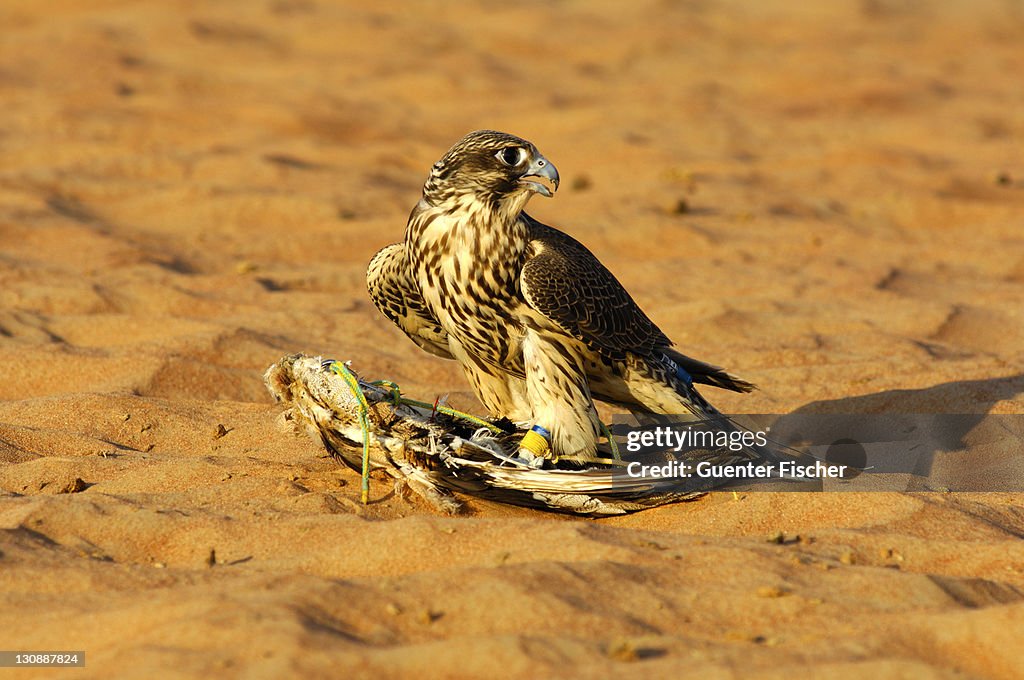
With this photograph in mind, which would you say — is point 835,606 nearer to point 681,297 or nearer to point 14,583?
point 14,583

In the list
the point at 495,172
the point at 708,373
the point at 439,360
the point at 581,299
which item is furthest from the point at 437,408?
the point at 439,360

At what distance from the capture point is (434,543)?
12.1ft

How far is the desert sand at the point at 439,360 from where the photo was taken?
310 centimetres

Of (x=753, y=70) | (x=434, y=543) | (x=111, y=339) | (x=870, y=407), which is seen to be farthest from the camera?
(x=753, y=70)

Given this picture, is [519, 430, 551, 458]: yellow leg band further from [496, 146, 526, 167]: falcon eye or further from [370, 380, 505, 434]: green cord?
[496, 146, 526, 167]: falcon eye

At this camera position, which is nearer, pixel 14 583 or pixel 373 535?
pixel 14 583

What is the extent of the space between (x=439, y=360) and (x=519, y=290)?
6.47 feet

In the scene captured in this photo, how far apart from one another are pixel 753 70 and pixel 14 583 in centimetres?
1225

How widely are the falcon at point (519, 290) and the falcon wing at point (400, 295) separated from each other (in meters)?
0.07

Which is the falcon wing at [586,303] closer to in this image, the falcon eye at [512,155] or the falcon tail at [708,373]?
the falcon tail at [708,373]

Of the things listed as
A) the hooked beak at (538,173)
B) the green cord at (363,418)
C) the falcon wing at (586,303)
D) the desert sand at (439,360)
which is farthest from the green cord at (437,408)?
the hooked beak at (538,173)

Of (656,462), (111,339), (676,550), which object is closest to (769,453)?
(656,462)

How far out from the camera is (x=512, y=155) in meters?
4.50

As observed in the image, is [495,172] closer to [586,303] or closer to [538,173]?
[538,173]
